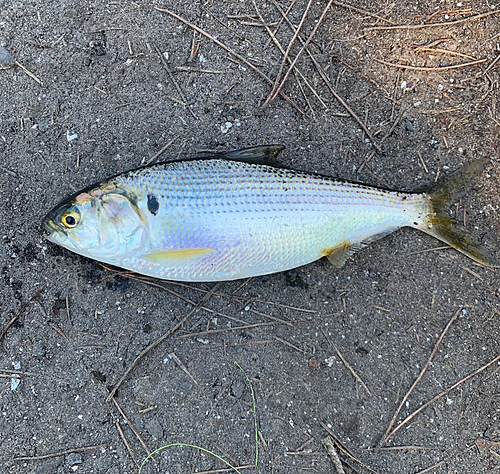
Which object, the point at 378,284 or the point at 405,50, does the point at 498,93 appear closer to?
the point at 405,50

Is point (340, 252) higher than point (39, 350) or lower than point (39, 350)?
higher

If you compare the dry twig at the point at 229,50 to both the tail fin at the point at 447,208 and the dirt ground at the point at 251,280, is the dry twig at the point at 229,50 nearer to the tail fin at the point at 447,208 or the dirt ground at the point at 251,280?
the dirt ground at the point at 251,280

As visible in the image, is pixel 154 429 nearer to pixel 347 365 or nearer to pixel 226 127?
pixel 347 365

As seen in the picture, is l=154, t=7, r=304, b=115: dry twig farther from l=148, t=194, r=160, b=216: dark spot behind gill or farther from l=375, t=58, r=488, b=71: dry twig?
l=148, t=194, r=160, b=216: dark spot behind gill

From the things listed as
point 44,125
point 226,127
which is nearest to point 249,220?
point 226,127

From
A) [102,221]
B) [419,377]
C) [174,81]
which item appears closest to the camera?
[102,221]

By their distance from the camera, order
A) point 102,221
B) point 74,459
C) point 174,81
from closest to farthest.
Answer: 1. point 102,221
2. point 74,459
3. point 174,81

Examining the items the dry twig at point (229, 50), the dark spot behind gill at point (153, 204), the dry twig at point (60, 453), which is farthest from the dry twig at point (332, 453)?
the dry twig at point (229, 50)
